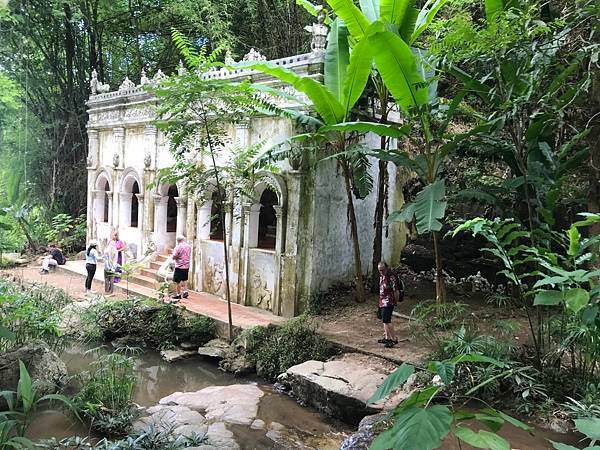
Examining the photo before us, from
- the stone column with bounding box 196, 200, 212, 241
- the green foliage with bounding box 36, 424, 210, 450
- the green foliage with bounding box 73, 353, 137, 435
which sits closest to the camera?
the green foliage with bounding box 36, 424, 210, 450

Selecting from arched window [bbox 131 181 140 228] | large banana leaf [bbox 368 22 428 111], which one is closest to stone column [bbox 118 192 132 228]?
arched window [bbox 131 181 140 228]

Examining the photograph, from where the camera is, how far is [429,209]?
6.24m

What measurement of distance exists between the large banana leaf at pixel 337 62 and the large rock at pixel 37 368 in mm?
5721

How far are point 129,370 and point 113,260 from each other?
6.31 meters

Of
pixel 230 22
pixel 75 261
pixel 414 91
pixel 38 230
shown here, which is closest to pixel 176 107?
pixel 414 91

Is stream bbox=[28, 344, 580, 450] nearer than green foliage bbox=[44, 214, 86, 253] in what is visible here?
Yes

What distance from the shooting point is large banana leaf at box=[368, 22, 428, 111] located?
20.5 ft

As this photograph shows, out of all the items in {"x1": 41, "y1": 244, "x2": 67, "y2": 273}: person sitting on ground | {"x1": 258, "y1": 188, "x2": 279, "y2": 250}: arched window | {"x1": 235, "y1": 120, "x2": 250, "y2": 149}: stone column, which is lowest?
{"x1": 41, "y1": 244, "x2": 67, "y2": 273}: person sitting on ground

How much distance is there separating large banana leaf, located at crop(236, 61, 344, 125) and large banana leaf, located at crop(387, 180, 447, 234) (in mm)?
2224

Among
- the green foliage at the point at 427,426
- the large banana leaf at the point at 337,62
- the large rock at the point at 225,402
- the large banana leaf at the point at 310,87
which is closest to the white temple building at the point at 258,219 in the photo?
the large banana leaf at the point at 337,62

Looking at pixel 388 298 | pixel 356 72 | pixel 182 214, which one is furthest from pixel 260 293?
pixel 356 72

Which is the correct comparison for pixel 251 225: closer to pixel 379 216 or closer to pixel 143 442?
pixel 379 216

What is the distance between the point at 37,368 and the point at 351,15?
655cm

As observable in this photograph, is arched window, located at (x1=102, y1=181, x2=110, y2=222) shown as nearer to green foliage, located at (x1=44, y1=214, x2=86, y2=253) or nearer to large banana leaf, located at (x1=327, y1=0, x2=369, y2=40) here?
green foliage, located at (x1=44, y1=214, x2=86, y2=253)
